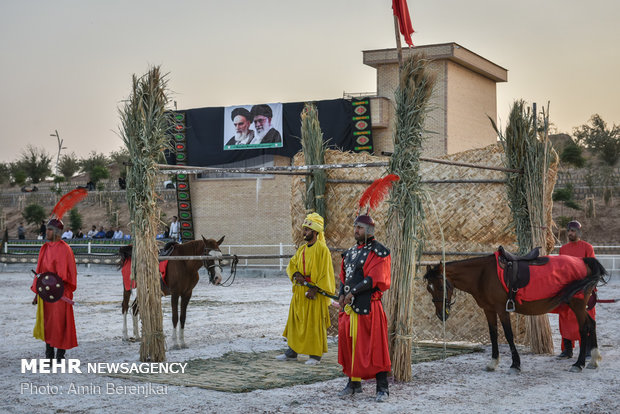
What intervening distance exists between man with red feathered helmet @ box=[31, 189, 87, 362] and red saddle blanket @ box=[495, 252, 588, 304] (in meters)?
5.04

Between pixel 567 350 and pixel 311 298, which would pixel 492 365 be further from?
pixel 311 298

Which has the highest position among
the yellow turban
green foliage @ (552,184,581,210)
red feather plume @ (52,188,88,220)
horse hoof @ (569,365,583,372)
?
green foliage @ (552,184,581,210)

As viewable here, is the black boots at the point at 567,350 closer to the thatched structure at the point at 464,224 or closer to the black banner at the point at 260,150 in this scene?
the thatched structure at the point at 464,224

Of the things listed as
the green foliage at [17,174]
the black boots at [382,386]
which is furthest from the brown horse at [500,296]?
the green foliage at [17,174]

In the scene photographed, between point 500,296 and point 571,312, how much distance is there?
1.01m

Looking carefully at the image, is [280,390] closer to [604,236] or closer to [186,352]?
[186,352]

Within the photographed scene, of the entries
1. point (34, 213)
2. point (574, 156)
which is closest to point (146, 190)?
point (574, 156)

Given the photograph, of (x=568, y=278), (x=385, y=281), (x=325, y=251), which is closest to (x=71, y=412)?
(x=385, y=281)

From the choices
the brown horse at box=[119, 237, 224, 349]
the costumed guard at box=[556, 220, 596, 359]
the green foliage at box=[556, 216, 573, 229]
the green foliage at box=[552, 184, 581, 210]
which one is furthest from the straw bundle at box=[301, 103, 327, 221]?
the green foliage at box=[552, 184, 581, 210]

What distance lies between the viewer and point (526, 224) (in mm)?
9758

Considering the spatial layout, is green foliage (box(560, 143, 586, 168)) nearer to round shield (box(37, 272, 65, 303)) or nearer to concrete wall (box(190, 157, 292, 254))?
concrete wall (box(190, 157, 292, 254))

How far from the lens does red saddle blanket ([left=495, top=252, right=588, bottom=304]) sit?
27.1ft

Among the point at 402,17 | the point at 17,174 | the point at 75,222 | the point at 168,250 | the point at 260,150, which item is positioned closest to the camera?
the point at 402,17

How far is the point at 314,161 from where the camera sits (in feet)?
35.9
